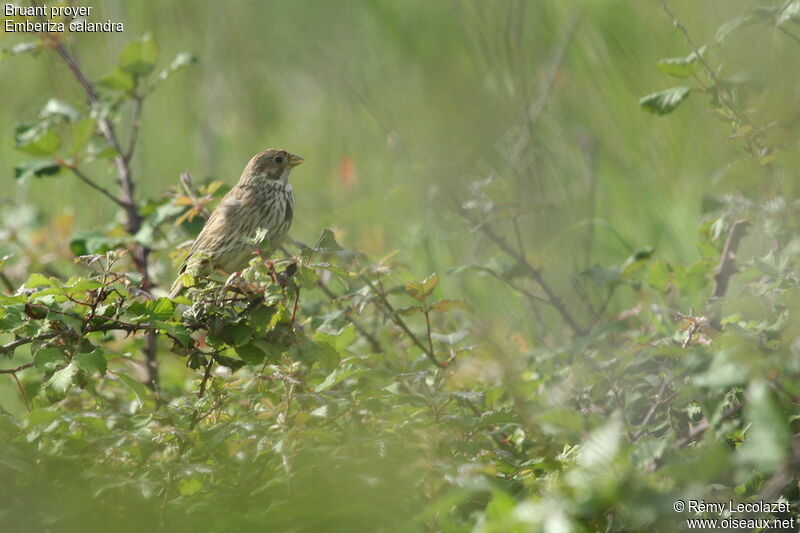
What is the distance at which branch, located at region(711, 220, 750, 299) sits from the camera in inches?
78.3

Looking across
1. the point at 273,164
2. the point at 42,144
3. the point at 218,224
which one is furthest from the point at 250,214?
the point at 42,144

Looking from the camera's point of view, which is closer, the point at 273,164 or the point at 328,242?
the point at 328,242

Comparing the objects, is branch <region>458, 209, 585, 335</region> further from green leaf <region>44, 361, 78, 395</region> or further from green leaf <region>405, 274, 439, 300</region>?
green leaf <region>44, 361, 78, 395</region>

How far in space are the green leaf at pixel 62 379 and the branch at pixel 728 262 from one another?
1.37 metres

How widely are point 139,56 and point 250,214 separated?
0.57 meters

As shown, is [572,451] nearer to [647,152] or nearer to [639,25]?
[647,152]

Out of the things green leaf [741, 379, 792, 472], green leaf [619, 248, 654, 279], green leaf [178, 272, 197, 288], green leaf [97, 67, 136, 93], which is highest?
green leaf [97, 67, 136, 93]

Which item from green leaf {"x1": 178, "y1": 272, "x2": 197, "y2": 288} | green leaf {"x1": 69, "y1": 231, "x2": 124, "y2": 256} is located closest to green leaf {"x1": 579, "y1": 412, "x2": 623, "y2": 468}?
green leaf {"x1": 178, "y1": 272, "x2": 197, "y2": 288}

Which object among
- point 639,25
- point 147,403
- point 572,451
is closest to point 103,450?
point 147,403

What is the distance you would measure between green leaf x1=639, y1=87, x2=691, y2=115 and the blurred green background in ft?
0.62

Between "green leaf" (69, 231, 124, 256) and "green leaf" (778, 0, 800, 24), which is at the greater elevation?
"green leaf" (69, 231, 124, 256)

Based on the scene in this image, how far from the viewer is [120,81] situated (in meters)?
2.46

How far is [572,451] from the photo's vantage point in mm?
1478

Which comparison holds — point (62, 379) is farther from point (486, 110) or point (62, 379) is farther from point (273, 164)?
point (273, 164)
